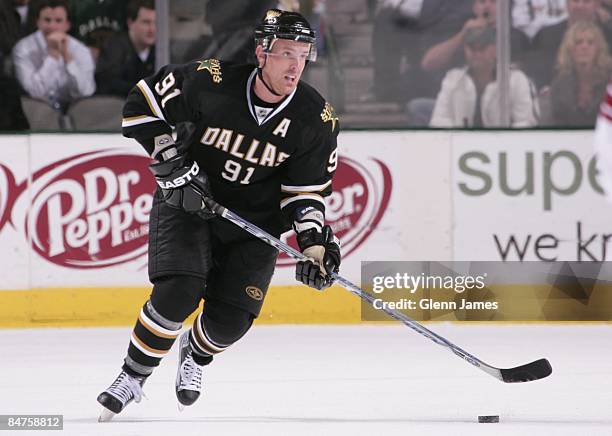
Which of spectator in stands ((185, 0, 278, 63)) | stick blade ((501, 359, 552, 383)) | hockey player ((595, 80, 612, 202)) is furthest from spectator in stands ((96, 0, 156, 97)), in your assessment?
hockey player ((595, 80, 612, 202))

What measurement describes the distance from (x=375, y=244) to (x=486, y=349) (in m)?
0.99

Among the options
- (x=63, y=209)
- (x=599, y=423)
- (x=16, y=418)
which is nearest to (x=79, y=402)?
(x=16, y=418)

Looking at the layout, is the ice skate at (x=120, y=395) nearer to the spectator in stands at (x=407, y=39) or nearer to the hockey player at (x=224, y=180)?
the hockey player at (x=224, y=180)

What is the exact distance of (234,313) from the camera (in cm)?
404

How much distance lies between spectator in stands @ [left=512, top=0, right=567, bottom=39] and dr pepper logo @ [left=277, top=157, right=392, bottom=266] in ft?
4.14

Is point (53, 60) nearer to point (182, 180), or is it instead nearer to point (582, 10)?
point (582, 10)

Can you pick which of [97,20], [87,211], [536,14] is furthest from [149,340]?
[536,14]

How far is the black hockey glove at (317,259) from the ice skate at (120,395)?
56 centimetres

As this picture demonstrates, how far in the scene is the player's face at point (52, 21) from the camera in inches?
269

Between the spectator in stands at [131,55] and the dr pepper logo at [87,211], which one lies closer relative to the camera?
the dr pepper logo at [87,211]

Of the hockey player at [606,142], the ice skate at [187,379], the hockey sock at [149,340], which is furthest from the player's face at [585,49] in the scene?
the hockey player at [606,142]

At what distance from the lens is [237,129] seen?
13.0 feet

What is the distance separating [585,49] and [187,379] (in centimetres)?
375

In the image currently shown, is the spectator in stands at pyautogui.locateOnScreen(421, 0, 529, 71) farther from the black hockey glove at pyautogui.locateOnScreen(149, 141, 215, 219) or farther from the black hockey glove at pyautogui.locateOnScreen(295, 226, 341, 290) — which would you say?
the black hockey glove at pyautogui.locateOnScreen(149, 141, 215, 219)
